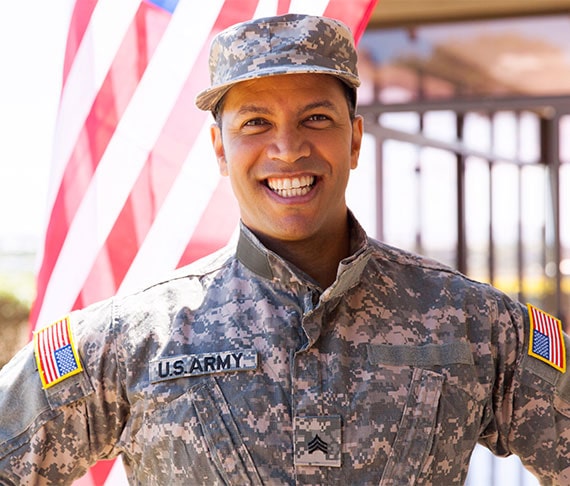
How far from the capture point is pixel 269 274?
174 cm

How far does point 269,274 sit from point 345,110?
0.33 metres

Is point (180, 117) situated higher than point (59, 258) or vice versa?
point (180, 117)

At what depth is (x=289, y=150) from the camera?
64.4 inches

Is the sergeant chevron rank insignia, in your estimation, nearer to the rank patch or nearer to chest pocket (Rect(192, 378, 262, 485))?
chest pocket (Rect(192, 378, 262, 485))

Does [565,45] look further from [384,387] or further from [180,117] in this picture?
[384,387]

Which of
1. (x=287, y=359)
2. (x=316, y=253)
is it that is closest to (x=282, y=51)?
(x=316, y=253)

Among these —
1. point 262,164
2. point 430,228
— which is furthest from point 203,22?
point 430,228

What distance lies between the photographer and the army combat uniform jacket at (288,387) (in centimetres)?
163

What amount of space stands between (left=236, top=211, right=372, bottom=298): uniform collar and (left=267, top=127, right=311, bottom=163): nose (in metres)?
0.17

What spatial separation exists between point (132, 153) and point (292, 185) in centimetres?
83

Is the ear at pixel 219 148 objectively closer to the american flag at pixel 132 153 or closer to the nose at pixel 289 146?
the nose at pixel 289 146

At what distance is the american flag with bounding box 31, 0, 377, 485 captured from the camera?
2.34 m

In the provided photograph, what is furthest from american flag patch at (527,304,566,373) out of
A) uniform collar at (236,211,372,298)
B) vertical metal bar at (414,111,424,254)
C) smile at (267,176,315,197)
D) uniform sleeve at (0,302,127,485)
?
vertical metal bar at (414,111,424,254)

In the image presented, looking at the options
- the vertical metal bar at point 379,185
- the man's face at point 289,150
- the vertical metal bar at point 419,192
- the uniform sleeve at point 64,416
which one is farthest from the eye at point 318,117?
the vertical metal bar at point 419,192
